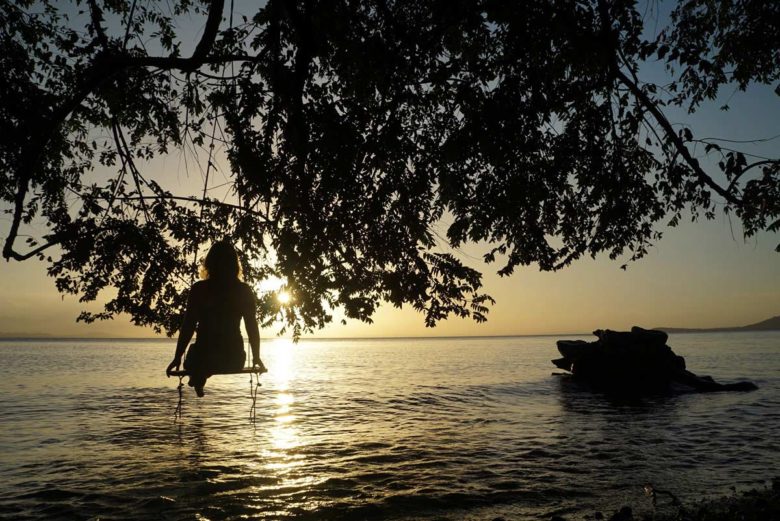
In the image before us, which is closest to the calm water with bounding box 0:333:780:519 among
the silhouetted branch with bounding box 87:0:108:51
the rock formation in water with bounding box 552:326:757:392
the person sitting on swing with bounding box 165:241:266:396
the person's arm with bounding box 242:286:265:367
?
the person sitting on swing with bounding box 165:241:266:396

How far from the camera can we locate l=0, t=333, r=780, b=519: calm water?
8.73m

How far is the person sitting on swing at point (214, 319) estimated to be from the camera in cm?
911

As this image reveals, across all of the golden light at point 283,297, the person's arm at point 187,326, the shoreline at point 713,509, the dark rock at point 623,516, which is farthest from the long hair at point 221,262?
the dark rock at point 623,516

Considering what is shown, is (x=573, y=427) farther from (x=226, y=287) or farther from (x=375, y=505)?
(x=226, y=287)

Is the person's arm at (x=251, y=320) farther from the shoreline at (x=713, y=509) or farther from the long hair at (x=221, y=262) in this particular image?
the shoreline at (x=713, y=509)

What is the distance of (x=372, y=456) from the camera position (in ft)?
41.1

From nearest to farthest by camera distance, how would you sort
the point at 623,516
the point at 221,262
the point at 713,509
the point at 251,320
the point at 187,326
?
the point at 623,516 → the point at 713,509 → the point at 187,326 → the point at 221,262 → the point at 251,320

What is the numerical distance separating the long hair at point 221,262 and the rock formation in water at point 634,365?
2861cm

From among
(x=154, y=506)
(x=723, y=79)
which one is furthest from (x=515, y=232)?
(x=154, y=506)

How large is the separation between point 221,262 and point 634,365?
31.3 metres

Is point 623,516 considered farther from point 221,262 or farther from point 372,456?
point 221,262

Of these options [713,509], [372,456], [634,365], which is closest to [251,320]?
[372,456]

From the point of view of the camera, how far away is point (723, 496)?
349 inches

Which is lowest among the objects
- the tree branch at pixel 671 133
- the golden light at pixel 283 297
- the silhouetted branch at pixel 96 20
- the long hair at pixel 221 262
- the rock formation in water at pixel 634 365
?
the rock formation in water at pixel 634 365
